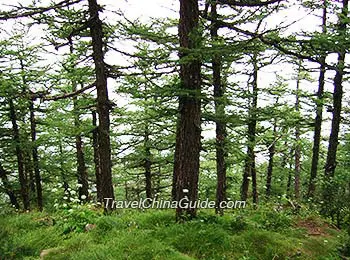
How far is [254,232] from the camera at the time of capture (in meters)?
6.40

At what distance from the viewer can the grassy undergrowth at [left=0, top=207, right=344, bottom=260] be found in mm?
5500

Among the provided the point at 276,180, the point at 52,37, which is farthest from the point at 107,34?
the point at 276,180

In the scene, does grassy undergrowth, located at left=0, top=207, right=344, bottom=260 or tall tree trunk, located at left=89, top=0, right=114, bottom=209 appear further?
tall tree trunk, located at left=89, top=0, right=114, bottom=209

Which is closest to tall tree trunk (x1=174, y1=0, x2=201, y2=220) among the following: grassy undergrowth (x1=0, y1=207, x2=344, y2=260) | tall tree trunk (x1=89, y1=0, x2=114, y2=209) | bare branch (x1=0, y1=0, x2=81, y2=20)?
grassy undergrowth (x1=0, y1=207, x2=344, y2=260)

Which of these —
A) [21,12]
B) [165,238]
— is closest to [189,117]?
[165,238]

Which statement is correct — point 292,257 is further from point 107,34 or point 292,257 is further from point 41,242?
point 107,34

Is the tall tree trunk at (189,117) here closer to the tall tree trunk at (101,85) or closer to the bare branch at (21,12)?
the bare branch at (21,12)

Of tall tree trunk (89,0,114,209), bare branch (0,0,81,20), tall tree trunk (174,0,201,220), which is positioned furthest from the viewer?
tall tree trunk (89,0,114,209)

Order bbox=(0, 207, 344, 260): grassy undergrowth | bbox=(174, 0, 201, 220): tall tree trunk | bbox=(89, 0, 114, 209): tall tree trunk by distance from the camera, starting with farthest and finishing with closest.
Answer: bbox=(89, 0, 114, 209): tall tree trunk < bbox=(174, 0, 201, 220): tall tree trunk < bbox=(0, 207, 344, 260): grassy undergrowth

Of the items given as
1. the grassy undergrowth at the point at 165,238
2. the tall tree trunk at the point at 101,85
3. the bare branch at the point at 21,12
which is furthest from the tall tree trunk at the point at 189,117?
the tall tree trunk at the point at 101,85

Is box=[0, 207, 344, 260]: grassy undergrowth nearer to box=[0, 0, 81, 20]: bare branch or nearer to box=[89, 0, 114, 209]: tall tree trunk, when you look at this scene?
box=[89, 0, 114, 209]: tall tree trunk

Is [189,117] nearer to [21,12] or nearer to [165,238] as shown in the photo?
[165,238]

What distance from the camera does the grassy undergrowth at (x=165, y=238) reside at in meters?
5.50

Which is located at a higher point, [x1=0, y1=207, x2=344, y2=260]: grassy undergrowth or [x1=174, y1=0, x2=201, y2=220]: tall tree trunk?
[x1=174, y1=0, x2=201, y2=220]: tall tree trunk
